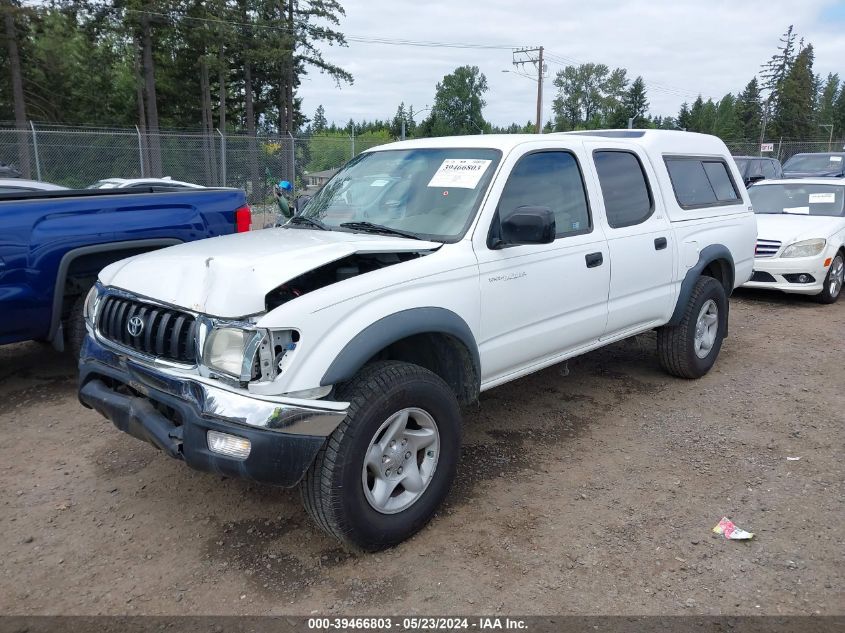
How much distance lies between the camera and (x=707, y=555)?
304cm

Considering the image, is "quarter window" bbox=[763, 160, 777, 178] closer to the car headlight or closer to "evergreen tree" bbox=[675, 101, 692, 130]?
the car headlight

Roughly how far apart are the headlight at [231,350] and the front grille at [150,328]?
113 mm

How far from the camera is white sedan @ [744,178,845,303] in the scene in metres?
8.11

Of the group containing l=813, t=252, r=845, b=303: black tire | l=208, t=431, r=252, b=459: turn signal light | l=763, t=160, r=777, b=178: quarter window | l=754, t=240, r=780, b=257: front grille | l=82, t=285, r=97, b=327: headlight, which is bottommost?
l=813, t=252, r=845, b=303: black tire

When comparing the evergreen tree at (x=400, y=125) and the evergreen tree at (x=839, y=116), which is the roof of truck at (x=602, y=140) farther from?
the evergreen tree at (x=839, y=116)

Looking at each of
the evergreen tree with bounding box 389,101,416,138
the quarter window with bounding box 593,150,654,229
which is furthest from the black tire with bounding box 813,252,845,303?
the evergreen tree with bounding box 389,101,416,138

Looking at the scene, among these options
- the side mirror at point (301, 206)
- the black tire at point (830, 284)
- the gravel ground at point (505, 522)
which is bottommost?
the gravel ground at point (505, 522)

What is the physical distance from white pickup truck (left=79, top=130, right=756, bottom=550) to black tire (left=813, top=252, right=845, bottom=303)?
4.77 meters

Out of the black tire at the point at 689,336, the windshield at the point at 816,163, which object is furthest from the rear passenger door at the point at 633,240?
the windshield at the point at 816,163

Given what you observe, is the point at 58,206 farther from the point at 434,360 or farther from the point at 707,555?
the point at 707,555

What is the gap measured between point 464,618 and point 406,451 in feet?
2.56

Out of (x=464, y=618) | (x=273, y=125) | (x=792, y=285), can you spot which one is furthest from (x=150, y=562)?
(x=273, y=125)

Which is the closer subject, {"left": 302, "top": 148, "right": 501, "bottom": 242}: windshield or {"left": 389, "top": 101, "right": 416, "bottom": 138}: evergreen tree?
{"left": 302, "top": 148, "right": 501, "bottom": 242}: windshield

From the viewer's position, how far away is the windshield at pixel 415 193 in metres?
3.57
